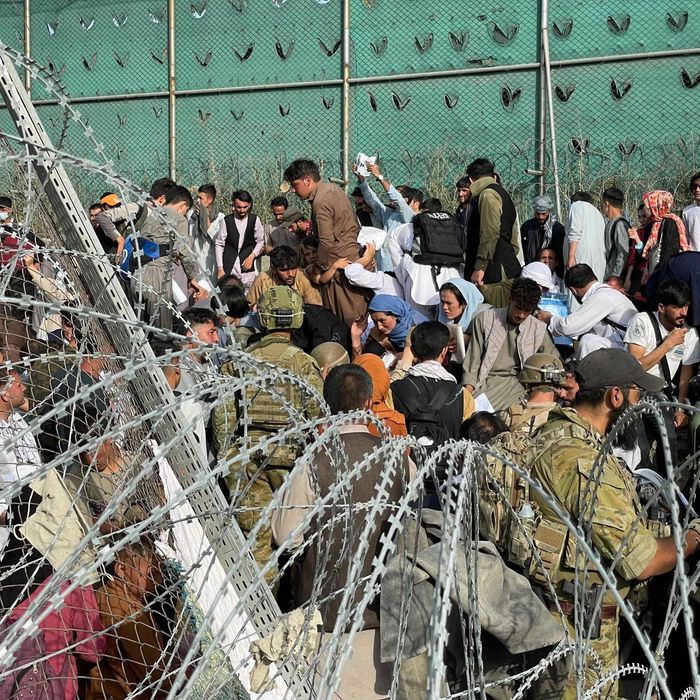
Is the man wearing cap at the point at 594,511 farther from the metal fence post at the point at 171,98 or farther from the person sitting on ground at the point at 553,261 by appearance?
the metal fence post at the point at 171,98

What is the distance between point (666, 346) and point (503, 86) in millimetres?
5024

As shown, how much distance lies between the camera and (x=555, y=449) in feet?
12.5

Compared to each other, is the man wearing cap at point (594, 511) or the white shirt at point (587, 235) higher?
the white shirt at point (587, 235)

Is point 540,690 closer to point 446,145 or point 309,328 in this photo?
point 309,328

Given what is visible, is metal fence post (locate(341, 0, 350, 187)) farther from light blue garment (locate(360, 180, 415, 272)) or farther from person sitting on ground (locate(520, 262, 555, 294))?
person sitting on ground (locate(520, 262, 555, 294))

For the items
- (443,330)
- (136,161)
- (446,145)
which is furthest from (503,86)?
(443,330)

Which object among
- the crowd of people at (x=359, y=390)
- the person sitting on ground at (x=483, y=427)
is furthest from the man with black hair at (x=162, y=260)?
the person sitting on ground at (x=483, y=427)

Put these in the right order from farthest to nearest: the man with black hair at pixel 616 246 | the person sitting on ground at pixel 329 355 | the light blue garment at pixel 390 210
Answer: the light blue garment at pixel 390 210, the man with black hair at pixel 616 246, the person sitting on ground at pixel 329 355

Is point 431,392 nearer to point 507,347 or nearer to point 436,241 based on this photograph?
point 507,347

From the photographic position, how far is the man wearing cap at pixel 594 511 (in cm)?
362

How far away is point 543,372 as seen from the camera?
498 centimetres

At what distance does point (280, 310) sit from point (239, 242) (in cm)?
452

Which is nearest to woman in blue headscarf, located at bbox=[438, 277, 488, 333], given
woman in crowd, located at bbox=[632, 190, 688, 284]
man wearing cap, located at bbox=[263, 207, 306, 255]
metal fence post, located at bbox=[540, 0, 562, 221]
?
woman in crowd, located at bbox=[632, 190, 688, 284]

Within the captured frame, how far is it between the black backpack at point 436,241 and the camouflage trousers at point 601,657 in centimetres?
421
